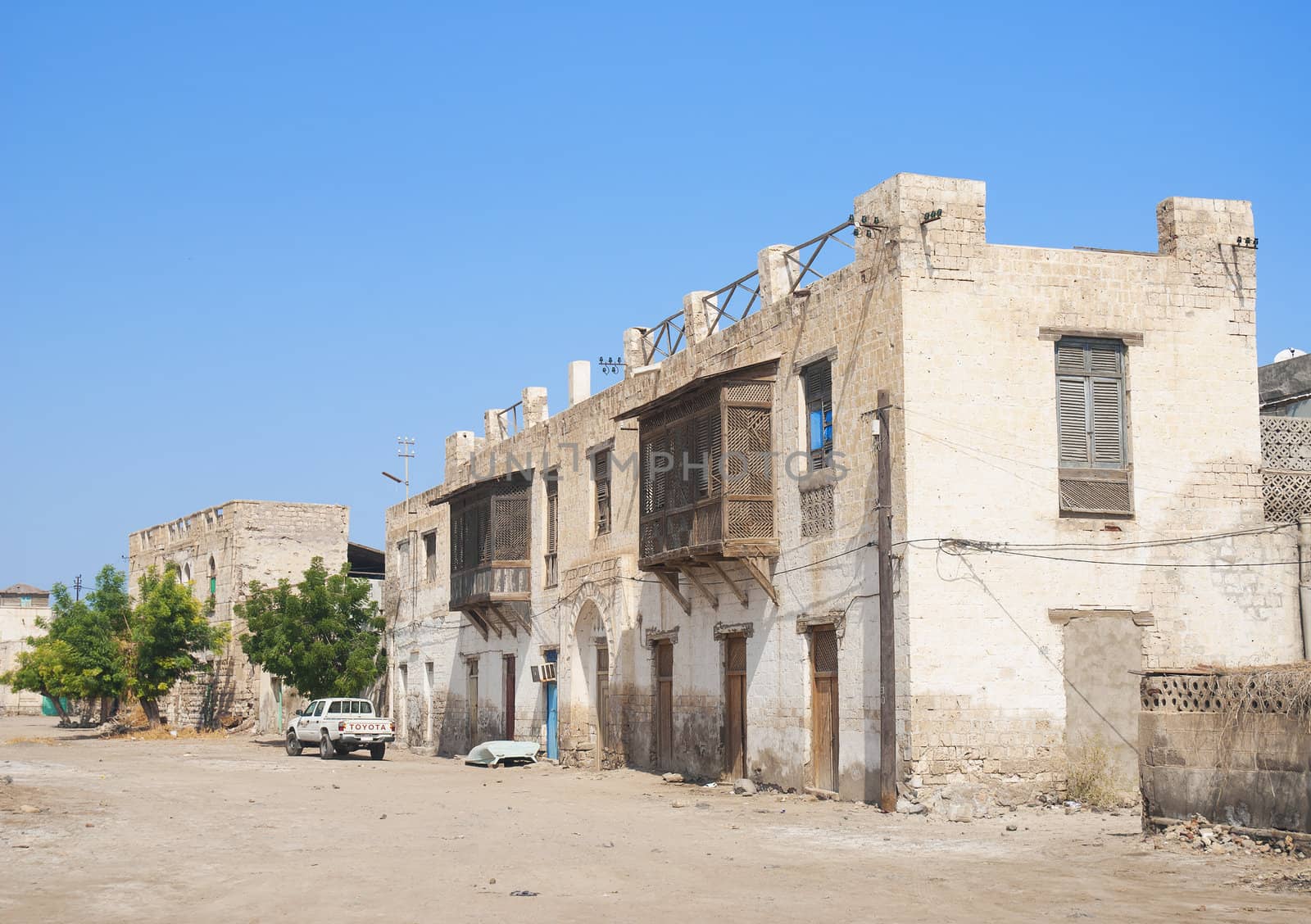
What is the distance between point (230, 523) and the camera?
49062 millimetres

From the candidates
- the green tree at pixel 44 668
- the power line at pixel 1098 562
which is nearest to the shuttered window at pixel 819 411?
the power line at pixel 1098 562

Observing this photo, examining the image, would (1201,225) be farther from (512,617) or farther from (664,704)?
(512,617)

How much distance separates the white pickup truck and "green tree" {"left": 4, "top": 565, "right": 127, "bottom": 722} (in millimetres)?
12062

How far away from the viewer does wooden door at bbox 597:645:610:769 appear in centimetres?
2825

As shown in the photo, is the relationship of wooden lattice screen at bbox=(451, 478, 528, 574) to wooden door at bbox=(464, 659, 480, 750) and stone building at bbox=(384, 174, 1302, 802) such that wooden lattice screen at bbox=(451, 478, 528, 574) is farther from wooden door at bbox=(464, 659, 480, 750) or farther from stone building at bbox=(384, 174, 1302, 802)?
stone building at bbox=(384, 174, 1302, 802)

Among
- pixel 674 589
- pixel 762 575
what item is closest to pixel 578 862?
pixel 762 575

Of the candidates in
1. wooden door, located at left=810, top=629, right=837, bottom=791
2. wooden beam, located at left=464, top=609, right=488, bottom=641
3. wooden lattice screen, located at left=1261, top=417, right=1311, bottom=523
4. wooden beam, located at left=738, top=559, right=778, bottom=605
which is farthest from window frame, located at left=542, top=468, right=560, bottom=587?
wooden lattice screen, located at left=1261, top=417, right=1311, bottom=523

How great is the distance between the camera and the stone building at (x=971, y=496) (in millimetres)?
18438

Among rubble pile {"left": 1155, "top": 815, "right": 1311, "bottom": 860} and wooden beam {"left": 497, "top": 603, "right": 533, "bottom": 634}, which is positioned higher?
wooden beam {"left": 497, "top": 603, "right": 533, "bottom": 634}

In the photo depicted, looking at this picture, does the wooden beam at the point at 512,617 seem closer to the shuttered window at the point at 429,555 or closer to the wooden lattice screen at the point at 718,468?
the shuttered window at the point at 429,555

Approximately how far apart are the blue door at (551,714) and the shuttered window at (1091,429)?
14.1 meters

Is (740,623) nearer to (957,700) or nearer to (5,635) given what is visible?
(957,700)

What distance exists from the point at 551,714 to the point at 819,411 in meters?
12.5

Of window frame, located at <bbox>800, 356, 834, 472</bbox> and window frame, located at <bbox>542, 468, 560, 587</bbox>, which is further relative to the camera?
window frame, located at <bbox>542, 468, 560, 587</bbox>
